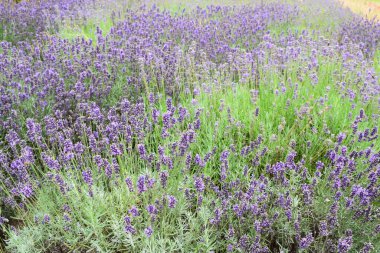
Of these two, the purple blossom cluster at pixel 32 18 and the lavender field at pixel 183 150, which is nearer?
the lavender field at pixel 183 150

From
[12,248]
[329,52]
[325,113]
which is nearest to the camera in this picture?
[12,248]

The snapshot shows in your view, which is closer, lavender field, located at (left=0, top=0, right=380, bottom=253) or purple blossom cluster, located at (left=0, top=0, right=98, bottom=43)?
lavender field, located at (left=0, top=0, right=380, bottom=253)

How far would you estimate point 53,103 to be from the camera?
3572mm

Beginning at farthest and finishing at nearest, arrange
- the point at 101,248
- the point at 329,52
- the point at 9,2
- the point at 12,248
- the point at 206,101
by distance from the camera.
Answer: the point at 9,2 < the point at 329,52 < the point at 206,101 < the point at 12,248 < the point at 101,248

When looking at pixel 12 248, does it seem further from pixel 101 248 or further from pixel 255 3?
pixel 255 3

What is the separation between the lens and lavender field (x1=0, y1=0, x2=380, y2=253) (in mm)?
2375

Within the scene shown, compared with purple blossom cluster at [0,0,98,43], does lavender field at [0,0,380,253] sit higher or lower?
lower

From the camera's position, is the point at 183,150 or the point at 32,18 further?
the point at 32,18

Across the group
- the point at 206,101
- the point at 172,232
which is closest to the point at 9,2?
the point at 206,101

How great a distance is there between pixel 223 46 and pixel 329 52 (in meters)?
1.39

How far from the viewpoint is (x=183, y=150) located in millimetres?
2535

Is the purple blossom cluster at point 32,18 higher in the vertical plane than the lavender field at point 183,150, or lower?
higher

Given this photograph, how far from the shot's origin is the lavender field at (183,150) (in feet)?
7.79

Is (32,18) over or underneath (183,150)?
over
